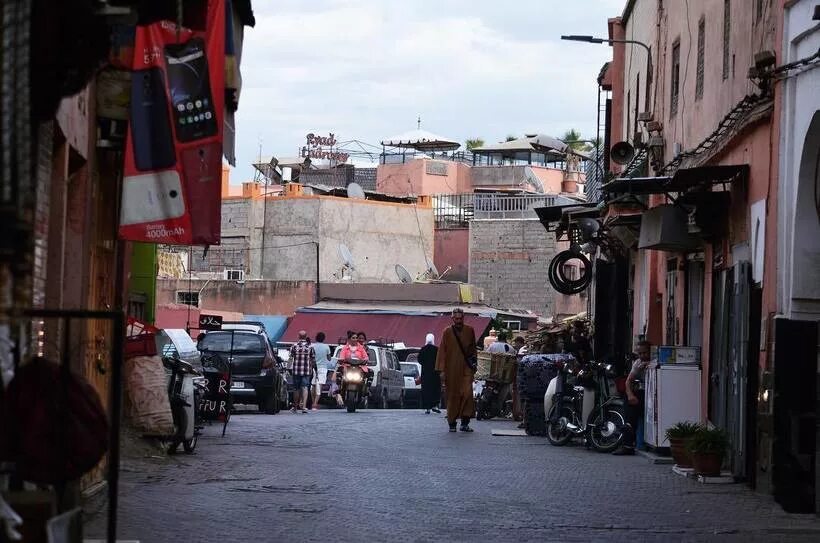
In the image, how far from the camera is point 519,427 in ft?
88.0

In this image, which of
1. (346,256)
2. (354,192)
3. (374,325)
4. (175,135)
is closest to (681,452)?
(175,135)

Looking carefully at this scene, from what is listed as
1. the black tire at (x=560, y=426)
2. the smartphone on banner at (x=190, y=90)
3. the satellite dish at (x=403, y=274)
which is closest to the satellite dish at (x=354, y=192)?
the satellite dish at (x=403, y=274)

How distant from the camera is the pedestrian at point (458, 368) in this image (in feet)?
80.7

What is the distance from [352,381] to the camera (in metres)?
33.3

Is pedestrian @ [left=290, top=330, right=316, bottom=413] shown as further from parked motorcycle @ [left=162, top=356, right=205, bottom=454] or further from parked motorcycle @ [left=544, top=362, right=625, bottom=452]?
parked motorcycle @ [left=162, top=356, right=205, bottom=454]

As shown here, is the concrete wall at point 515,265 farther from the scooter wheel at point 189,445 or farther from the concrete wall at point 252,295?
the scooter wheel at point 189,445

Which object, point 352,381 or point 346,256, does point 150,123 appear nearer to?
point 352,381

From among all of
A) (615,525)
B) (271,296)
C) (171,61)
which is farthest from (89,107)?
(271,296)

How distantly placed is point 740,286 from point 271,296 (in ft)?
161

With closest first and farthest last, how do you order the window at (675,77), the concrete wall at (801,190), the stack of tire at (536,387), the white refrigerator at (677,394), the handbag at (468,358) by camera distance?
1. the concrete wall at (801,190)
2. the white refrigerator at (677,394)
3. the window at (675,77)
4. the stack of tire at (536,387)
5. the handbag at (468,358)

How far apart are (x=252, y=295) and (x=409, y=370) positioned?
2234cm

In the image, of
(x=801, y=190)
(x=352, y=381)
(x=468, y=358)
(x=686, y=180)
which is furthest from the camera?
(x=352, y=381)

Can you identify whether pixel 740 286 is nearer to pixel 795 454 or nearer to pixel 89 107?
pixel 795 454

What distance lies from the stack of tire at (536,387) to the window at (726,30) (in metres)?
6.42
